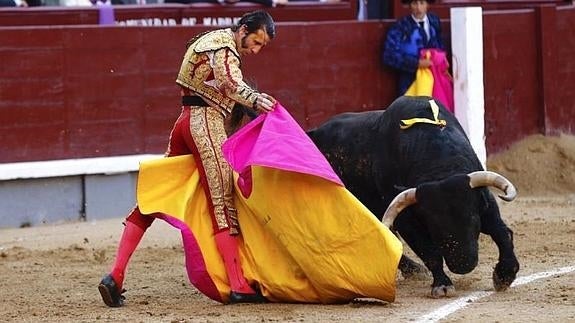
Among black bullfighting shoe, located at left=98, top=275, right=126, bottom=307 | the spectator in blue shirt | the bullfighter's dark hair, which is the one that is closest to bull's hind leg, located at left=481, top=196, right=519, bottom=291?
the bullfighter's dark hair

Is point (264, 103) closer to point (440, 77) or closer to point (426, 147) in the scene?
point (426, 147)

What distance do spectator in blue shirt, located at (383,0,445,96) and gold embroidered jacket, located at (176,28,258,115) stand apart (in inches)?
156

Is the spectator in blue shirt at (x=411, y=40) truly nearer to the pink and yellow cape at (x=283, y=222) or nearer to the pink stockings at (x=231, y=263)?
the pink and yellow cape at (x=283, y=222)

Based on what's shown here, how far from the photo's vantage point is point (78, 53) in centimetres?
806

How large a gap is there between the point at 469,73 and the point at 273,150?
14.2ft

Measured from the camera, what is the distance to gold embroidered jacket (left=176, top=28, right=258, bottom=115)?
16.6ft

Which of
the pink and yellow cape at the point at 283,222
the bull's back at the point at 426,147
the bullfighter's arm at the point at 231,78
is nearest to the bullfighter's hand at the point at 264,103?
the bullfighter's arm at the point at 231,78

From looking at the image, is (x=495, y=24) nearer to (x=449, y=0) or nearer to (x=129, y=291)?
(x=449, y=0)

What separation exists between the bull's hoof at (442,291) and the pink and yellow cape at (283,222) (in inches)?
10.8

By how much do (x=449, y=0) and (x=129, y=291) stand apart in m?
4.99

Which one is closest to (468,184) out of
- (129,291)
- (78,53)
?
(129,291)

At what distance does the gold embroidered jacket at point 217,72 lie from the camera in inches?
199

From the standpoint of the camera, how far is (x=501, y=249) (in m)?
5.48

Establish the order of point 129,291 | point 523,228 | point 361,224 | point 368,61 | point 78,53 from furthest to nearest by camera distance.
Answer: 1. point 368,61
2. point 78,53
3. point 523,228
4. point 129,291
5. point 361,224
